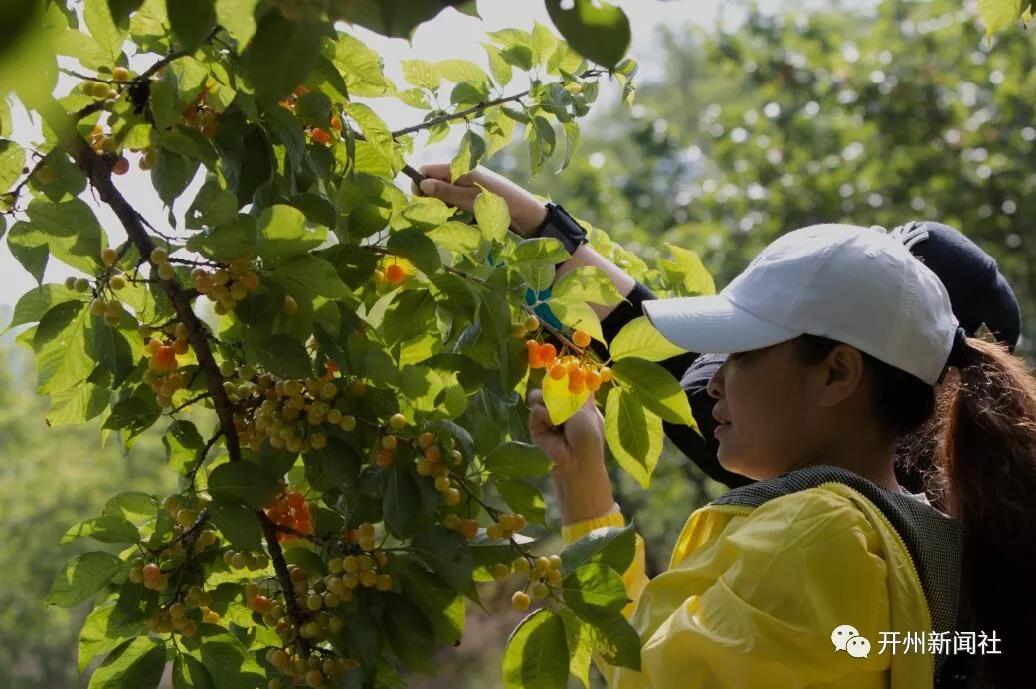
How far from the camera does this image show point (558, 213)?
1.75 metres

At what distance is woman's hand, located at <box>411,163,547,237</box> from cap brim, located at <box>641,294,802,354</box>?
A: 34cm

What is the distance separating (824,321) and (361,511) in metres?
0.56

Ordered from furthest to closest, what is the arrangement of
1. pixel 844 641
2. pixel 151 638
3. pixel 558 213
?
pixel 558 213
pixel 151 638
pixel 844 641

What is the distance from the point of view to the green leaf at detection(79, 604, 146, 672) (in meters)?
1.27

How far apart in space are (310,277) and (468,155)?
1.48 feet

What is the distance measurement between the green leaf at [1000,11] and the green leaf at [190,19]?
78 cm

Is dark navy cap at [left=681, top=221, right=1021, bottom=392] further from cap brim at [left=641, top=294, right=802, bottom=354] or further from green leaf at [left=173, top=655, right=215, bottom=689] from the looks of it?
green leaf at [left=173, top=655, right=215, bottom=689]

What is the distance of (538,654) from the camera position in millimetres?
1164

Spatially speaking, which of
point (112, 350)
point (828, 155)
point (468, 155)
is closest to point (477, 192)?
point (468, 155)

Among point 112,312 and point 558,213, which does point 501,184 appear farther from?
point 112,312

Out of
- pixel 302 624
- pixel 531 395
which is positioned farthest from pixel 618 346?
pixel 302 624

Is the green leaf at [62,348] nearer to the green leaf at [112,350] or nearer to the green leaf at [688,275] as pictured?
the green leaf at [112,350]

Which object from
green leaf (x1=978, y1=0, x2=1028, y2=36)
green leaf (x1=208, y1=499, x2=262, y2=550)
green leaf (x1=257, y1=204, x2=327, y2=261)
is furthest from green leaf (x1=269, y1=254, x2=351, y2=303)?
green leaf (x1=978, y1=0, x2=1028, y2=36)

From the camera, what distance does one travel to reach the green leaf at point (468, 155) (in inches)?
61.6
